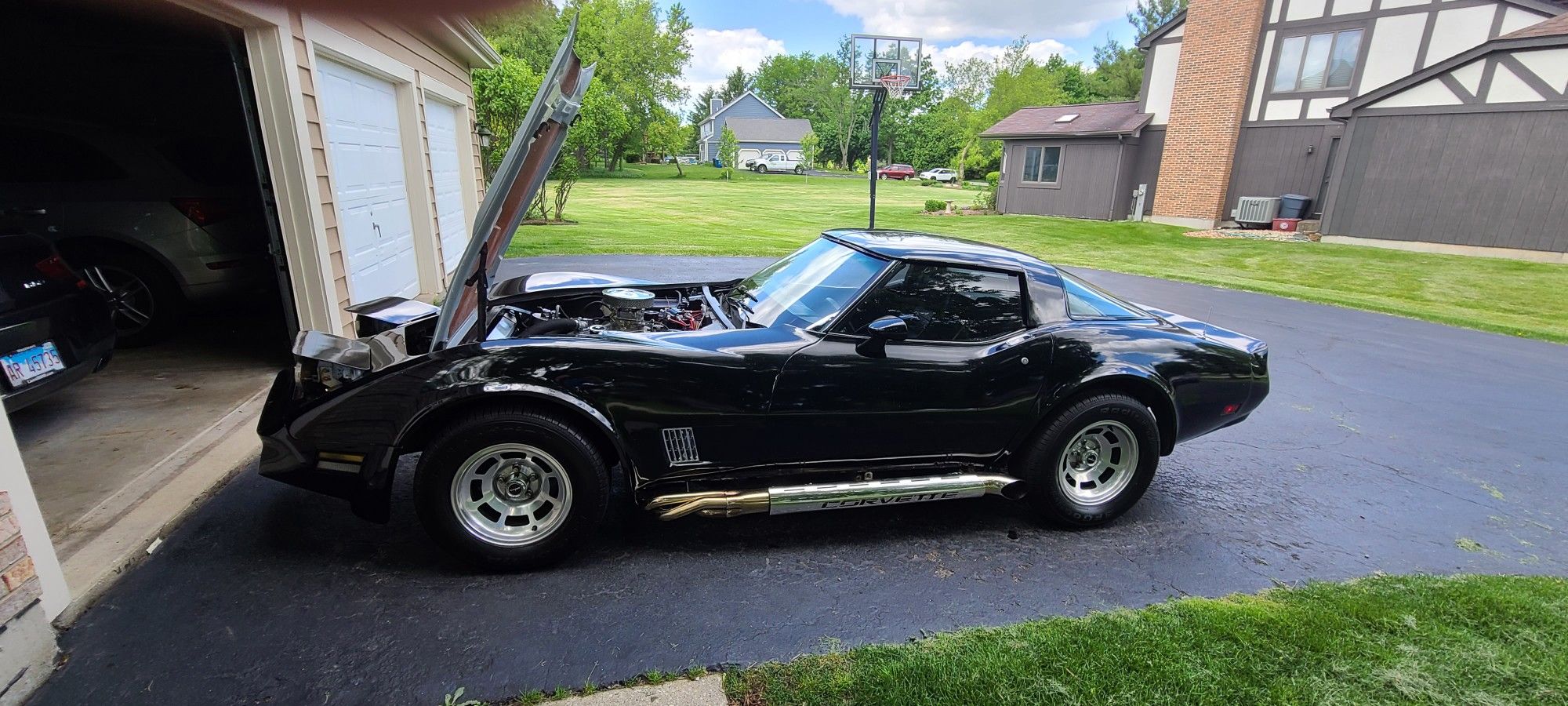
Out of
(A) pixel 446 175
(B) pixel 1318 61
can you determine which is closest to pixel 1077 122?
(B) pixel 1318 61

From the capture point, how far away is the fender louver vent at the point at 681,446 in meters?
3.08

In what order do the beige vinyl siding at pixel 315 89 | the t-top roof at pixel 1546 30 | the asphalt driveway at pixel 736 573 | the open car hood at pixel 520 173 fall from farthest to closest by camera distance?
1. the t-top roof at pixel 1546 30
2. the open car hood at pixel 520 173
3. the asphalt driveway at pixel 736 573
4. the beige vinyl siding at pixel 315 89

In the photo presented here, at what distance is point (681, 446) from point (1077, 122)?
21.6 metres

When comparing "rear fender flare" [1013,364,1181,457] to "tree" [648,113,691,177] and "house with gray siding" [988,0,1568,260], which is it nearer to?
"house with gray siding" [988,0,1568,260]

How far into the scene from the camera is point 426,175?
782cm

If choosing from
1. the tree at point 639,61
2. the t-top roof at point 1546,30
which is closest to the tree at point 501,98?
the t-top roof at point 1546,30

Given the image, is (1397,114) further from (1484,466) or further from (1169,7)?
(1169,7)

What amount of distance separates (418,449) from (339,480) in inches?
11.8

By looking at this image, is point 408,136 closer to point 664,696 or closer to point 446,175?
point 446,175

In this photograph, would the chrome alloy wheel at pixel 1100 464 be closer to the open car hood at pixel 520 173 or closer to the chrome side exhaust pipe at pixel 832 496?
the chrome side exhaust pipe at pixel 832 496

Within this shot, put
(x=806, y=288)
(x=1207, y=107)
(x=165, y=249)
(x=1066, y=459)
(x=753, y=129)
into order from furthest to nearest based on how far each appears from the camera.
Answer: (x=753, y=129), (x=1207, y=107), (x=165, y=249), (x=806, y=288), (x=1066, y=459)

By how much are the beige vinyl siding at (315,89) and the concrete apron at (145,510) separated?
147cm

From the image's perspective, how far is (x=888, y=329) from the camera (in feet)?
10.6

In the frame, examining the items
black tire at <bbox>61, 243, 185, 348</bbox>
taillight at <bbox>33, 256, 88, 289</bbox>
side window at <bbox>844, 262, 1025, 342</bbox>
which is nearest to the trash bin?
side window at <bbox>844, 262, 1025, 342</bbox>
